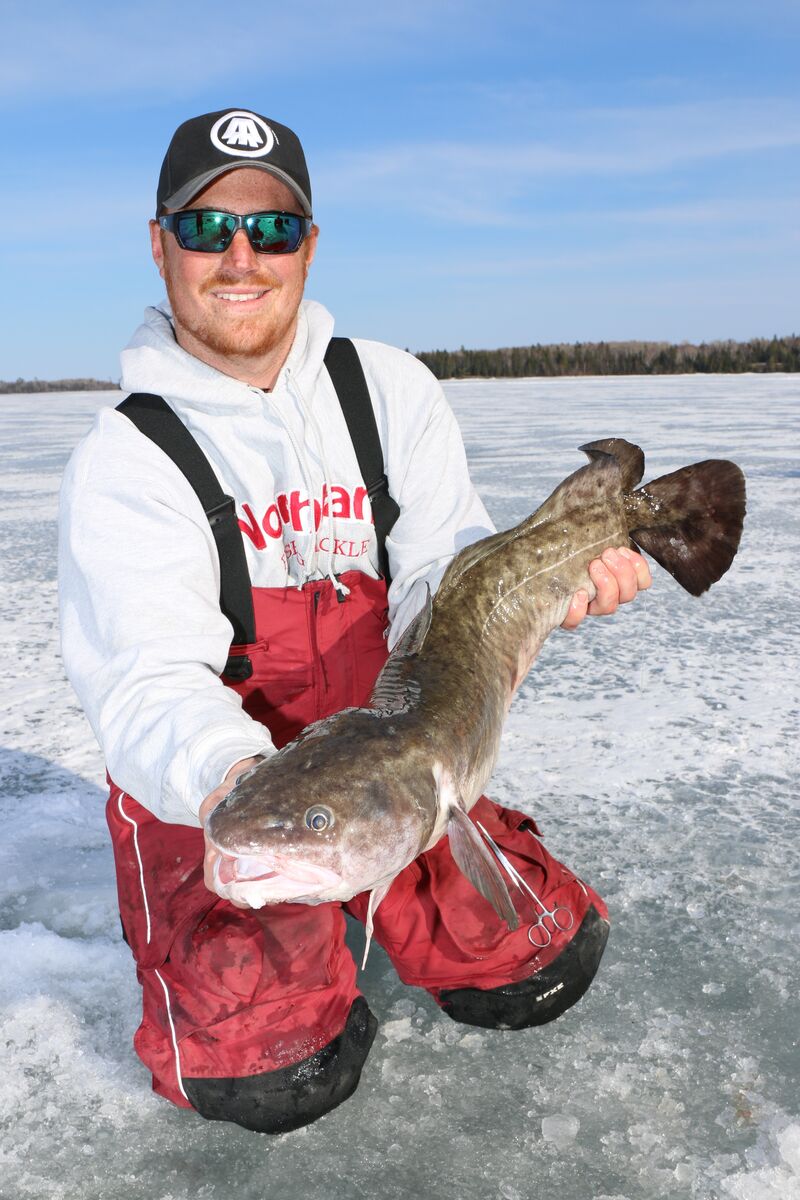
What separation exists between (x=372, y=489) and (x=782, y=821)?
1.54m

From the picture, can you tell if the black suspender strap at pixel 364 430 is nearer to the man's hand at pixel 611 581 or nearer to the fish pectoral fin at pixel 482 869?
the man's hand at pixel 611 581

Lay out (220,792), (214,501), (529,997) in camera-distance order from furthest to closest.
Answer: (214,501) → (529,997) → (220,792)

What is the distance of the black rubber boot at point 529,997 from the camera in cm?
238

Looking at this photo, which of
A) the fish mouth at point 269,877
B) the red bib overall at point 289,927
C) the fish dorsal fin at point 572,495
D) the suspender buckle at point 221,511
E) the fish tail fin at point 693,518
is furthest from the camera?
the fish tail fin at point 693,518

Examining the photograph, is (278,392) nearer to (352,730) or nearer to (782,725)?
(352,730)

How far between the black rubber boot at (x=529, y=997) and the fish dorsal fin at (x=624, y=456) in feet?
4.53

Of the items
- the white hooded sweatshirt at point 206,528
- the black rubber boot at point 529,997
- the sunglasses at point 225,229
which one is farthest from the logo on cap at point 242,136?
the black rubber boot at point 529,997

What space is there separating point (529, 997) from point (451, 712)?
28.1 inches

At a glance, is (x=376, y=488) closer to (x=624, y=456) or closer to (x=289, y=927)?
(x=624, y=456)

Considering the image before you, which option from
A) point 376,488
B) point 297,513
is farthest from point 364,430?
point 297,513

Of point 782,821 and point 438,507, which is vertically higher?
point 438,507

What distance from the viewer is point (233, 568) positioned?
2742 mm

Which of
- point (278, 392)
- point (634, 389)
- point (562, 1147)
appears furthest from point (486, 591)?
point (634, 389)

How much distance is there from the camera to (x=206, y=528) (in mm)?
2697
